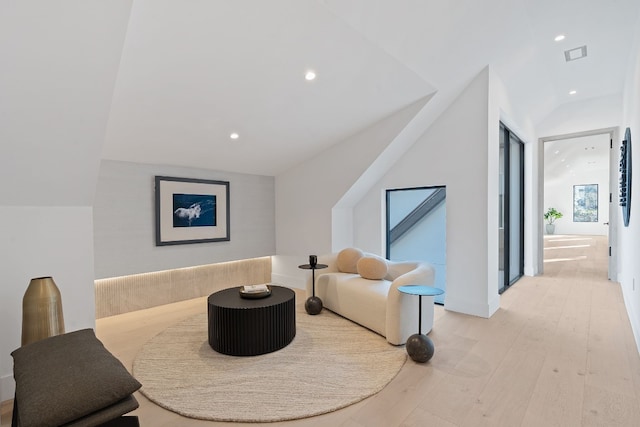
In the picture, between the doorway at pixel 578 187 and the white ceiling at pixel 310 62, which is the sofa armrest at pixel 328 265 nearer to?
the white ceiling at pixel 310 62

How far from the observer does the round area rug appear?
6.71 feet

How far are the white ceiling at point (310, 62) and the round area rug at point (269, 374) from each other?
7.53ft

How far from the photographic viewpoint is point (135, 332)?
3.36m

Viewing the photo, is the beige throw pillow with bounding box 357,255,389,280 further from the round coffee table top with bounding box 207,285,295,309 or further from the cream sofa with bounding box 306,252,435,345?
the round coffee table top with bounding box 207,285,295,309

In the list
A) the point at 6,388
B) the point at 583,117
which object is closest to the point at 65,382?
the point at 6,388

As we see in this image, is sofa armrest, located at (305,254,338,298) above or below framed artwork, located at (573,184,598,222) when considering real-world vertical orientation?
below

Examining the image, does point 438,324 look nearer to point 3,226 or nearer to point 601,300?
point 601,300

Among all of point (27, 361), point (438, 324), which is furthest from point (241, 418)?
point (438, 324)

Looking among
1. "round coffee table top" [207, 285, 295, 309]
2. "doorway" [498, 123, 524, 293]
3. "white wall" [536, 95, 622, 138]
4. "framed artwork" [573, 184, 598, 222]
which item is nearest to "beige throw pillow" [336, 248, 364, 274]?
"round coffee table top" [207, 285, 295, 309]

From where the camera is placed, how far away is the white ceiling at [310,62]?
227 centimetres

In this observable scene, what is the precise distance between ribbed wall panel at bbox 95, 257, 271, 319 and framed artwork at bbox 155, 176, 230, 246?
525 mm

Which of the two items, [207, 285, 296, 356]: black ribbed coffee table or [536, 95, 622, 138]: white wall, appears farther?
[536, 95, 622, 138]: white wall

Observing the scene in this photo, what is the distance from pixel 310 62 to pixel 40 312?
279 centimetres

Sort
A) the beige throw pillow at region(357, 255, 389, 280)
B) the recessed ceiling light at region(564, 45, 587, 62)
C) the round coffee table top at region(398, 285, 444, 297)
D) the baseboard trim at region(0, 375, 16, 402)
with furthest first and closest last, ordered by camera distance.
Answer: the recessed ceiling light at region(564, 45, 587, 62) < the beige throw pillow at region(357, 255, 389, 280) < the round coffee table top at region(398, 285, 444, 297) < the baseboard trim at region(0, 375, 16, 402)
